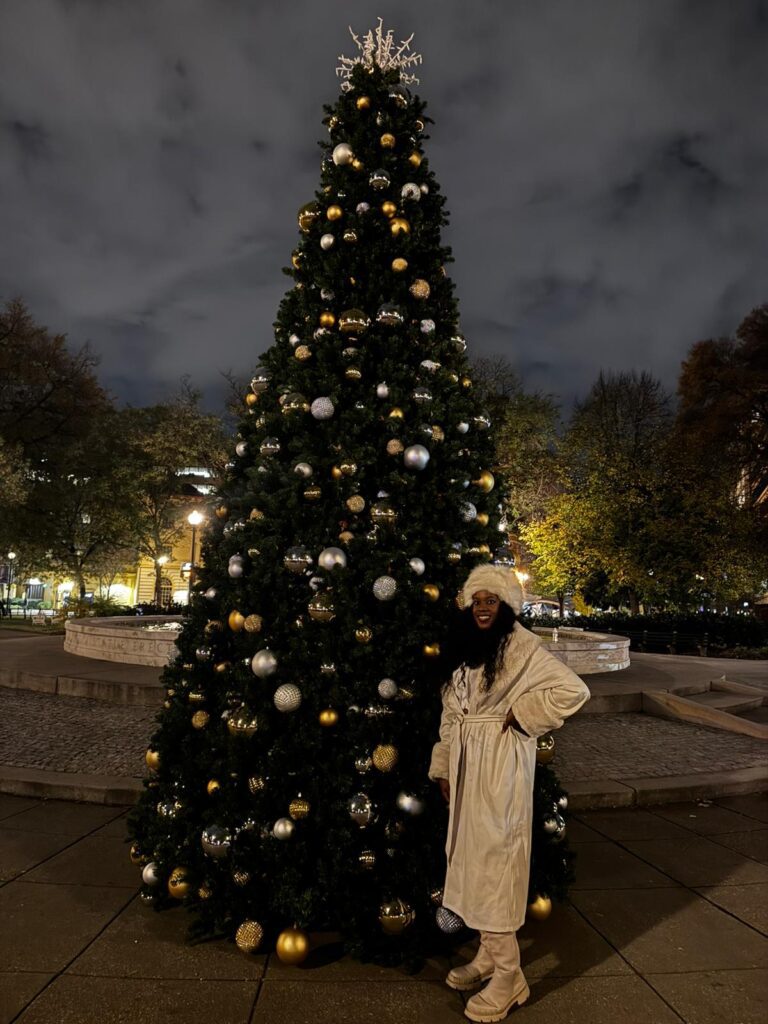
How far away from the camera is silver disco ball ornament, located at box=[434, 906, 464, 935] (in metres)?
3.09

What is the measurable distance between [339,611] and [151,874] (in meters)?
1.74

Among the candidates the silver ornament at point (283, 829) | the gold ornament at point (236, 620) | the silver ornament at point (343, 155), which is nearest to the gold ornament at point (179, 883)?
→ the silver ornament at point (283, 829)

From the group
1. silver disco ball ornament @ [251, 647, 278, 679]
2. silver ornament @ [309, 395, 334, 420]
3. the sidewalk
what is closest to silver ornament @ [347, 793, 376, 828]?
the sidewalk

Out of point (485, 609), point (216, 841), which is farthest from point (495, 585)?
point (216, 841)

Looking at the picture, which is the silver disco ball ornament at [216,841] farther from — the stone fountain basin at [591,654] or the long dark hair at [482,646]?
the stone fountain basin at [591,654]

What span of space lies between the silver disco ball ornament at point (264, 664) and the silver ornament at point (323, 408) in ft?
4.57

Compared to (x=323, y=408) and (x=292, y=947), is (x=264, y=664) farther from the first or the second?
(x=323, y=408)

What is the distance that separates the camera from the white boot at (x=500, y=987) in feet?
8.67

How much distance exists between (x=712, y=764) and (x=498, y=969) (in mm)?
5130

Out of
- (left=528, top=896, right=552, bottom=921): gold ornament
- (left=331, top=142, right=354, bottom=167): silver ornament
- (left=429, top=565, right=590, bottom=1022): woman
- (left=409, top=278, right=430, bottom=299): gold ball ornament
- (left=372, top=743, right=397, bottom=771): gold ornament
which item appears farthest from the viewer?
(left=331, top=142, right=354, bottom=167): silver ornament

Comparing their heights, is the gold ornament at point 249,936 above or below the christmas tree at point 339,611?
below

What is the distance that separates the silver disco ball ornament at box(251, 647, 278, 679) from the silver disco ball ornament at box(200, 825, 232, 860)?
30.2 inches

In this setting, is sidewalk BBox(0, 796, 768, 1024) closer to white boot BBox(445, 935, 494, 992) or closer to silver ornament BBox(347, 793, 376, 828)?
white boot BBox(445, 935, 494, 992)

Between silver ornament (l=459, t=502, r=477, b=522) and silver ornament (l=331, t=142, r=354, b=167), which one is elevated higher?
silver ornament (l=331, t=142, r=354, b=167)
